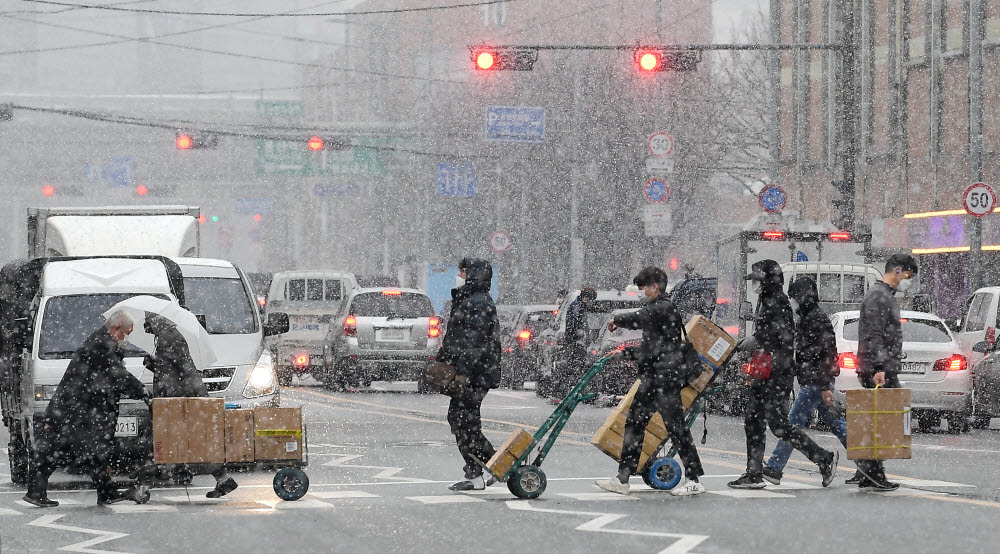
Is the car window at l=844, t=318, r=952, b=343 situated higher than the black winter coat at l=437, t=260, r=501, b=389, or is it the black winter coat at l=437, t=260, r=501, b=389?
the black winter coat at l=437, t=260, r=501, b=389

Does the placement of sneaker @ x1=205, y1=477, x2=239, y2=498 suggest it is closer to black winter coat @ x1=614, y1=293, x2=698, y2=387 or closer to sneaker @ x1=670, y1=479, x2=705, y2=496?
black winter coat @ x1=614, y1=293, x2=698, y2=387

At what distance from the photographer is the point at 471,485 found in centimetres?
1255

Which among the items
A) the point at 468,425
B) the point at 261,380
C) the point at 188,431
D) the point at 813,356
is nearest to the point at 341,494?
the point at 468,425

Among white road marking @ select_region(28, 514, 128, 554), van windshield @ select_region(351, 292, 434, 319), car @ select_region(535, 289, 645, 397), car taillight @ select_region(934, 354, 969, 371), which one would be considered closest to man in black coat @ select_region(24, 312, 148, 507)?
white road marking @ select_region(28, 514, 128, 554)

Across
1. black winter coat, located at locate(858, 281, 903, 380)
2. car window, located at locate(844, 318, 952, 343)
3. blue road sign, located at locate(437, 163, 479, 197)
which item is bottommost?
car window, located at locate(844, 318, 952, 343)

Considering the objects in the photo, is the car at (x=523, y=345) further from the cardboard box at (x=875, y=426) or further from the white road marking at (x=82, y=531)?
the white road marking at (x=82, y=531)

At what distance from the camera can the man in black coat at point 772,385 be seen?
12.4 meters

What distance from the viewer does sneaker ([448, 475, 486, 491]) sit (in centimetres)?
1252

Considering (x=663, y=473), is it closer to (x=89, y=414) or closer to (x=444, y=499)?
(x=444, y=499)

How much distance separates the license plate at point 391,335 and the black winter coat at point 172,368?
48.2ft

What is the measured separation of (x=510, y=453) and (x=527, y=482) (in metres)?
0.24

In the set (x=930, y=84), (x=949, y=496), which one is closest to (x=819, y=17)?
(x=930, y=84)

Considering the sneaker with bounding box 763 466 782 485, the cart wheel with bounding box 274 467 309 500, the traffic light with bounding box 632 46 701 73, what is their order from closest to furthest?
1. the cart wheel with bounding box 274 467 309 500
2. the sneaker with bounding box 763 466 782 485
3. the traffic light with bounding box 632 46 701 73

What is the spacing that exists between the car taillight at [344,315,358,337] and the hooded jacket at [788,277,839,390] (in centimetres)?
1539
